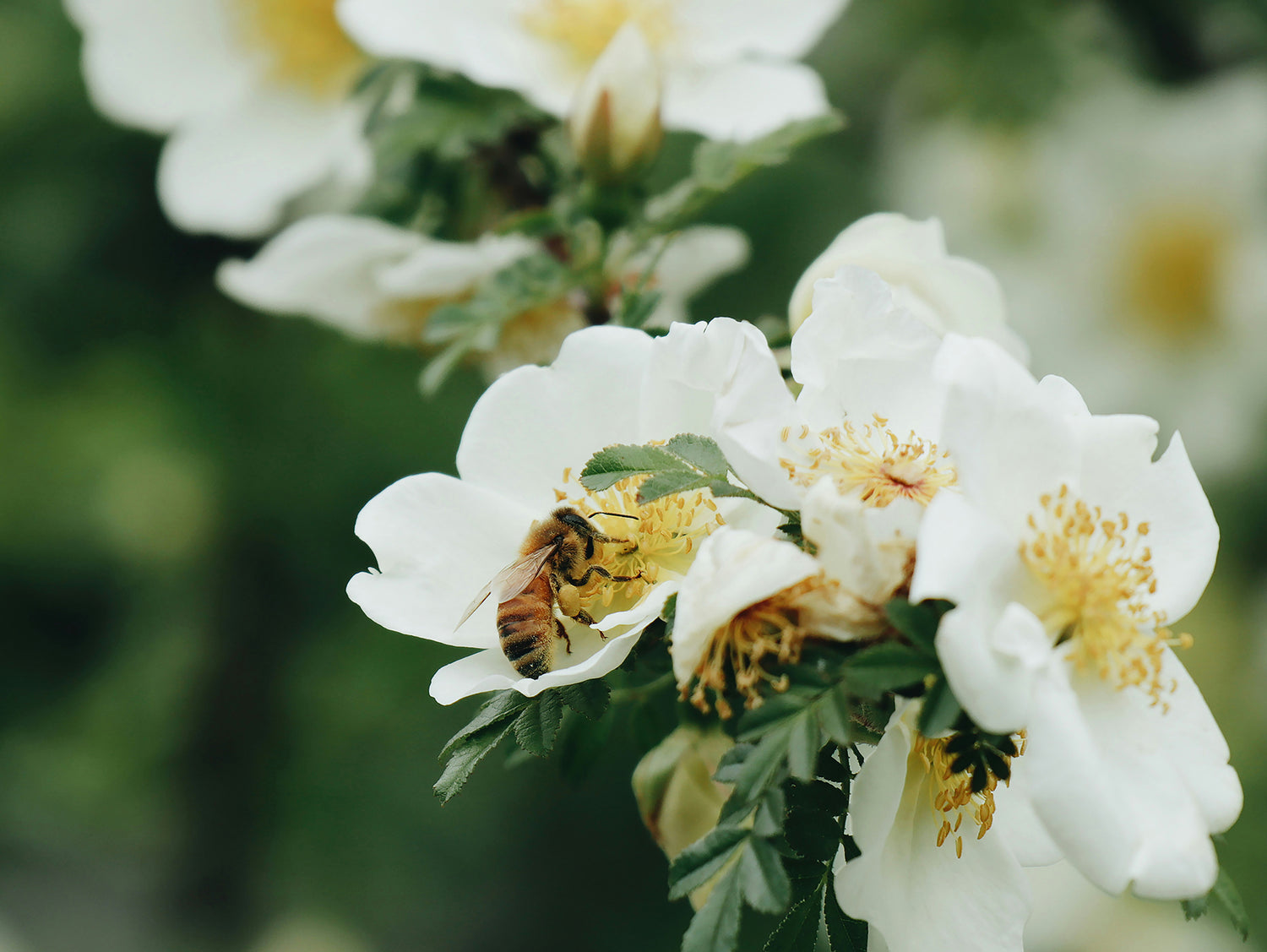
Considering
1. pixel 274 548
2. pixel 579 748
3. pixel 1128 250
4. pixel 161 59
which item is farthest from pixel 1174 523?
pixel 274 548

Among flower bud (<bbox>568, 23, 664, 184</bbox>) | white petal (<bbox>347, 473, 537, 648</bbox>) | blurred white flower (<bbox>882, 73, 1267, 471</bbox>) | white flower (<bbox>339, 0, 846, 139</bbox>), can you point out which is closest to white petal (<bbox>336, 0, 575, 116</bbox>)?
white flower (<bbox>339, 0, 846, 139</bbox>)

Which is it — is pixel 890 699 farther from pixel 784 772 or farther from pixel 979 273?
pixel 979 273

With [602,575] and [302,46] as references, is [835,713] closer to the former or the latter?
[602,575]

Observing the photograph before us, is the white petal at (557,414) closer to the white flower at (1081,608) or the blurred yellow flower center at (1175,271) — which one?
the white flower at (1081,608)

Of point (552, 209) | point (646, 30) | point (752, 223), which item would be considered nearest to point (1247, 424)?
point (752, 223)

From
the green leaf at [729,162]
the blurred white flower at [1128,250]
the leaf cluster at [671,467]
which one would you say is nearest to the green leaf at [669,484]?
Answer: the leaf cluster at [671,467]
